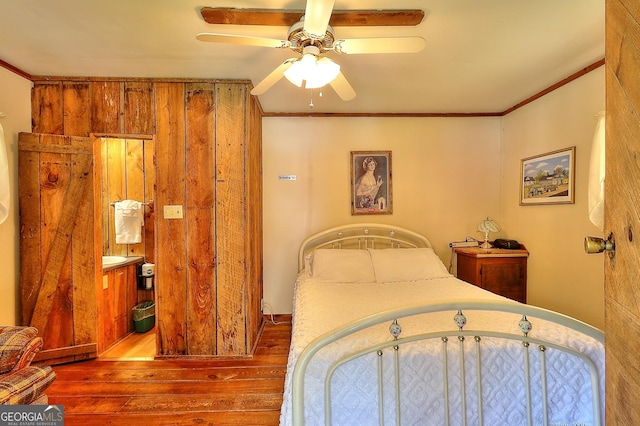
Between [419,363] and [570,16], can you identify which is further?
[570,16]

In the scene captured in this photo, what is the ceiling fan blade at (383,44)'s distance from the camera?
1353 mm

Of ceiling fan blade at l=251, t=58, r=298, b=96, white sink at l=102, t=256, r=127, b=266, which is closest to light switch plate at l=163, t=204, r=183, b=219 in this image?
white sink at l=102, t=256, r=127, b=266

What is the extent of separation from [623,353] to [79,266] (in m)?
3.15

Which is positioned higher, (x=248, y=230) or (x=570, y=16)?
(x=570, y=16)

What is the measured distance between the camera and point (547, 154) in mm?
2602

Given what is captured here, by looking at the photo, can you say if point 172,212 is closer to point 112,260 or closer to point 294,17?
point 112,260

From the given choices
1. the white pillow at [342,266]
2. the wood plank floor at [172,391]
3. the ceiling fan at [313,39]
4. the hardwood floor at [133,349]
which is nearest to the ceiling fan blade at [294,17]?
the ceiling fan at [313,39]

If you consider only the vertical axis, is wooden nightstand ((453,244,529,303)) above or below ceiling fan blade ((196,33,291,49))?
below

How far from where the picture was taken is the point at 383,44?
1.40 metres

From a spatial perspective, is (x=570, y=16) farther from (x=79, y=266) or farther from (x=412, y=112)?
(x=79, y=266)

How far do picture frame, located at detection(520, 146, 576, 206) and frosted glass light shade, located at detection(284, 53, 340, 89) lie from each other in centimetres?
217

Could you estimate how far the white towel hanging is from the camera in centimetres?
311

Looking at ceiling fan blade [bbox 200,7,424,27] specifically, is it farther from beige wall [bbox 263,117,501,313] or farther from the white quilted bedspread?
the white quilted bedspread

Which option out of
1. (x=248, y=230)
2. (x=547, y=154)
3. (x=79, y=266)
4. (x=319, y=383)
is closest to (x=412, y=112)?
(x=547, y=154)
